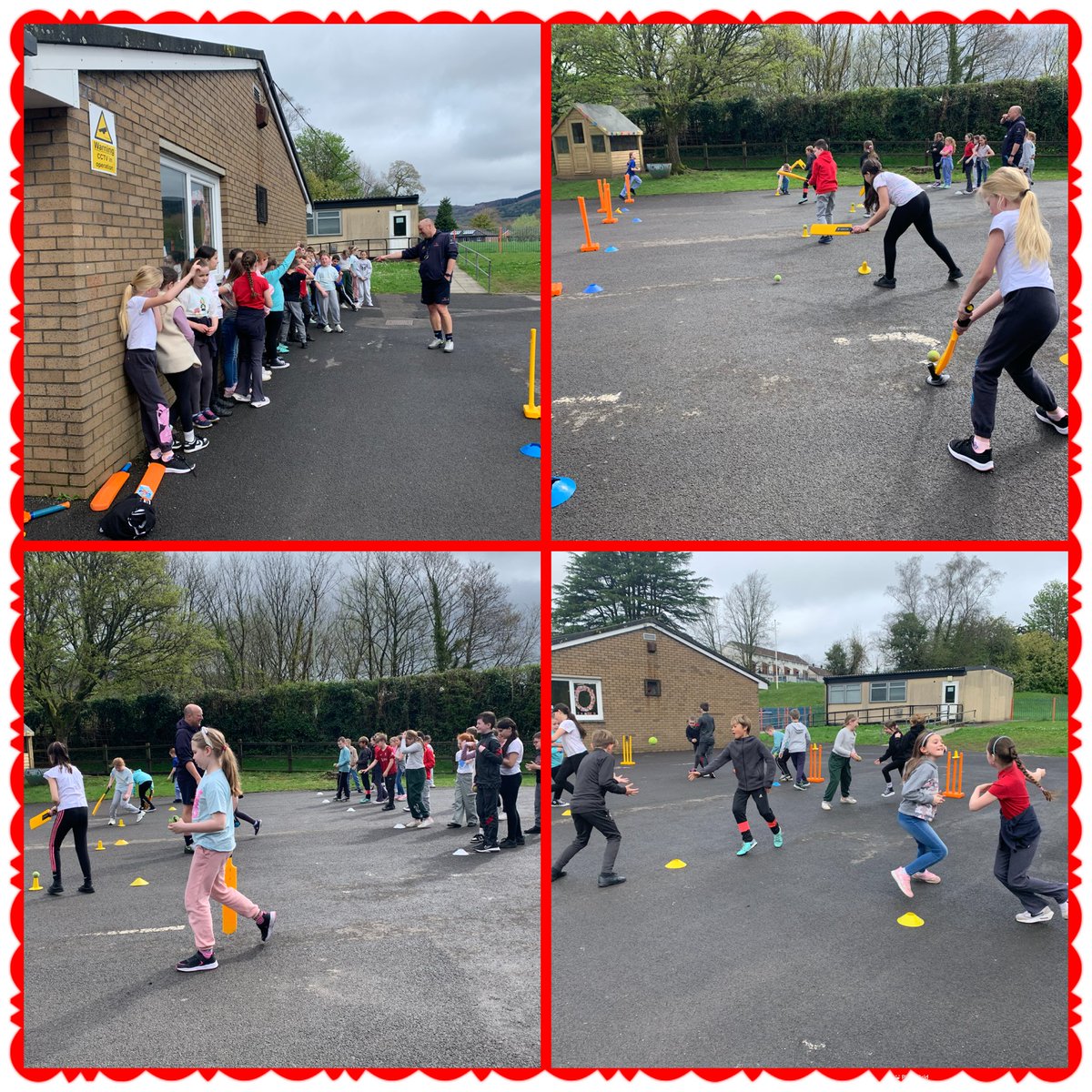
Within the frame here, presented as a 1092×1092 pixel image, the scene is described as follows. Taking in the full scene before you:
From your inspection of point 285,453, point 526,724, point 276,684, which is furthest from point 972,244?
point 276,684

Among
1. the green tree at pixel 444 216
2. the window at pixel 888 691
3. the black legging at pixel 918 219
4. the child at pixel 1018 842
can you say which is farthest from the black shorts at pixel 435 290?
the green tree at pixel 444 216

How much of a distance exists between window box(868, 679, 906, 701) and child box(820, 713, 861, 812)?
18.1 meters

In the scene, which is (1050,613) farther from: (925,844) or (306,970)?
(306,970)

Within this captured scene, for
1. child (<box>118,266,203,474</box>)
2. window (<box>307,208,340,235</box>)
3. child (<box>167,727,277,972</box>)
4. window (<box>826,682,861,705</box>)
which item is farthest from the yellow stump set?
window (<box>307,208,340,235</box>)

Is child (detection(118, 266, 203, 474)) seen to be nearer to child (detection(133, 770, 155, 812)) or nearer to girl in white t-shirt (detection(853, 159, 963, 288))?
girl in white t-shirt (detection(853, 159, 963, 288))

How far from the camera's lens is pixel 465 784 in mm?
9953

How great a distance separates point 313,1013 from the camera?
14.5 ft

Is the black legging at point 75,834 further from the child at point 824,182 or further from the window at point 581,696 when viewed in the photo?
the child at point 824,182

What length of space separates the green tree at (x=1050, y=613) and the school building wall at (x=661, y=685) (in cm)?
615

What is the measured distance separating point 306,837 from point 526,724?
11.2 m

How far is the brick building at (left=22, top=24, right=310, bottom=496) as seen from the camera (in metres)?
6.34

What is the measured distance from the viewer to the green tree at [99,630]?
13070 millimetres

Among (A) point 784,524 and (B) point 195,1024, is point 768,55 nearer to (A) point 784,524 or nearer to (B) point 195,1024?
(A) point 784,524

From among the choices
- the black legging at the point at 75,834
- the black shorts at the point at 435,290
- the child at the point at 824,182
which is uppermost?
the child at the point at 824,182
